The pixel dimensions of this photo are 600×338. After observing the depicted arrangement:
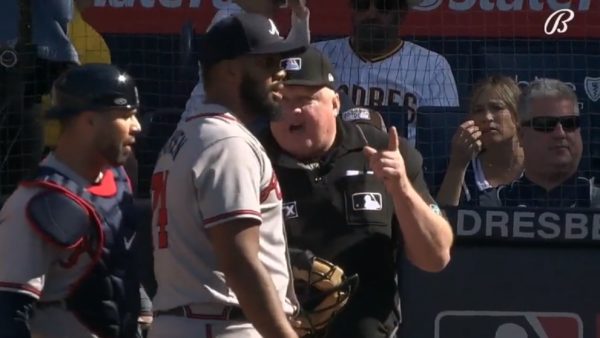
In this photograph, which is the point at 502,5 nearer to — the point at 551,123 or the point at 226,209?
the point at 551,123

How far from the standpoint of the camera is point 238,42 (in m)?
3.88

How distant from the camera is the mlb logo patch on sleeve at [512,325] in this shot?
5770 mm

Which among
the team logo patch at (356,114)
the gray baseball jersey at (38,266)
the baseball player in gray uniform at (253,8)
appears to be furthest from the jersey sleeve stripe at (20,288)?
the baseball player in gray uniform at (253,8)

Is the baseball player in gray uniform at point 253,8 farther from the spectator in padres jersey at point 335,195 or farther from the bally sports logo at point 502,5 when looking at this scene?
the spectator in padres jersey at point 335,195

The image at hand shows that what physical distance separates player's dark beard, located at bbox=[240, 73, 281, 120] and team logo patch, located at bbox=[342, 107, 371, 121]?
1.38 meters

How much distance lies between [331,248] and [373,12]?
2.13 meters

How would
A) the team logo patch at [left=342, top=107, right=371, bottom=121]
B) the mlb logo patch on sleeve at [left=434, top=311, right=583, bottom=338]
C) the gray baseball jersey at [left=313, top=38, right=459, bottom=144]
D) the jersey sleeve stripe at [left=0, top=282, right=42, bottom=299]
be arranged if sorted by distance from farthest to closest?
the gray baseball jersey at [left=313, top=38, right=459, bottom=144]
the mlb logo patch on sleeve at [left=434, top=311, right=583, bottom=338]
the team logo patch at [left=342, top=107, right=371, bottom=121]
the jersey sleeve stripe at [left=0, top=282, right=42, bottom=299]

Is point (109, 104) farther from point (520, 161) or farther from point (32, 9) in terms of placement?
point (520, 161)

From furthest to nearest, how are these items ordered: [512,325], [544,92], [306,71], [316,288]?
[544,92] < [512,325] < [306,71] < [316,288]

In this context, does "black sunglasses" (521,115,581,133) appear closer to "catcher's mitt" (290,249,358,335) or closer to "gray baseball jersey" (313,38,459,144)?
"gray baseball jersey" (313,38,459,144)

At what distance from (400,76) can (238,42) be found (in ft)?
8.97

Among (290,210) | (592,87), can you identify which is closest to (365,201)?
(290,210)

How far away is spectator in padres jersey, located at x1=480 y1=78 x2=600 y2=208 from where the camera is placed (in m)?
6.11

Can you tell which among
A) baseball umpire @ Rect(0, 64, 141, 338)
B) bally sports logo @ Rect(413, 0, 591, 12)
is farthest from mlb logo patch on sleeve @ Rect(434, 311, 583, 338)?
baseball umpire @ Rect(0, 64, 141, 338)
